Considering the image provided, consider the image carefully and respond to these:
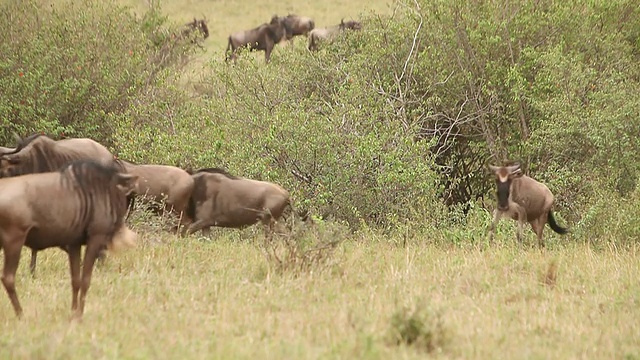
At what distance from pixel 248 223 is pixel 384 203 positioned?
3.05 meters

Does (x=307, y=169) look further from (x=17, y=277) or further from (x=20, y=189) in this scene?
(x=20, y=189)

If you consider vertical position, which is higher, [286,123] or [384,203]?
[286,123]

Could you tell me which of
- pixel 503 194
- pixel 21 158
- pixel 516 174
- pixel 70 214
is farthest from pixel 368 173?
pixel 70 214

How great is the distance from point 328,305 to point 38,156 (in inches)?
167

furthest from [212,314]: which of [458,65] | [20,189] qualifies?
[458,65]

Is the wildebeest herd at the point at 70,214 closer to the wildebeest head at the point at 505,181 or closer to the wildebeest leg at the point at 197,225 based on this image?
the wildebeest leg at the point at 197,225

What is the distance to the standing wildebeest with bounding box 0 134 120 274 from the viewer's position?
381 inches

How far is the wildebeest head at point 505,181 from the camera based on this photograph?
14031 millimetres

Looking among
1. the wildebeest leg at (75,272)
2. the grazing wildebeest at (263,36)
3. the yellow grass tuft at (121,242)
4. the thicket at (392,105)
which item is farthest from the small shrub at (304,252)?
the grazing wildebeest at (263,36)

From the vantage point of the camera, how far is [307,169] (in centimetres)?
1477

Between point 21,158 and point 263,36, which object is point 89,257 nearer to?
point 21,158

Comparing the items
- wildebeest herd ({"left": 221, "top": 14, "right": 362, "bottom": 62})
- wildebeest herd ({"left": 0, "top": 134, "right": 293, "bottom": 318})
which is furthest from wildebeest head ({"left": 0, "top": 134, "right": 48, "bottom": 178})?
wildebeest herd ({"left": 221, "top": 14, "right": 362, "bottom": 62})

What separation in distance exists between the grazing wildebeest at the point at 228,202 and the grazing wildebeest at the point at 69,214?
15.2 feet

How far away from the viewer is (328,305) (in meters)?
7.61
